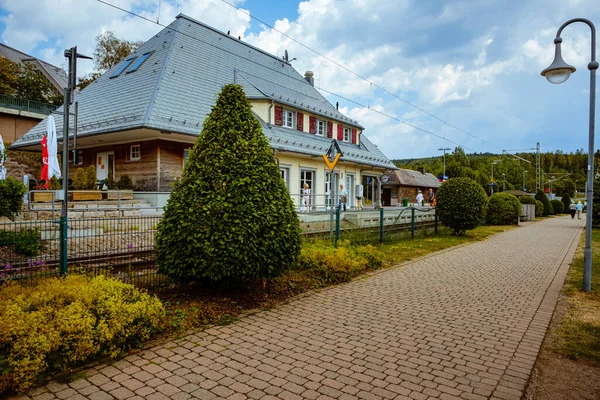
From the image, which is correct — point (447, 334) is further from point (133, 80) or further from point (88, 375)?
point (133, 80)

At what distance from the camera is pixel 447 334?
543cm

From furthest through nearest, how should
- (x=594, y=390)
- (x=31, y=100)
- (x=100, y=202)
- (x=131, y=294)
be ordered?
1. (x=31, y=100)
2. (x=100, y=202)
3. (x=131, y=294)
4. (x=594, y=390)

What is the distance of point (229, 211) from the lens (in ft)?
19.8

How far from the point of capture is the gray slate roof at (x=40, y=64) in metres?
43.2

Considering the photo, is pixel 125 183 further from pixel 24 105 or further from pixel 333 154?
pixel 24 105

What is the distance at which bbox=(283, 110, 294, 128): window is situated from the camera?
24875mm

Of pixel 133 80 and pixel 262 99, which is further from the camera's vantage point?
pixel 262 99

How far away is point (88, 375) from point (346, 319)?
11.3 feet

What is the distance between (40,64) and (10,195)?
1816 inches

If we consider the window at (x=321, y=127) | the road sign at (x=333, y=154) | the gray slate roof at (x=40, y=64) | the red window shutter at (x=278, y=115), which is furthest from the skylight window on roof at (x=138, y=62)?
the gray slate roof at (x=40, y=64)

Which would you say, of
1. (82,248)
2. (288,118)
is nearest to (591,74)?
(82,248)

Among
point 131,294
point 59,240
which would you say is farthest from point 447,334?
point 59,240

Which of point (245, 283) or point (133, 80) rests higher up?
point (133, 80)

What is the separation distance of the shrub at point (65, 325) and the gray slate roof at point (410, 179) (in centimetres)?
4474
